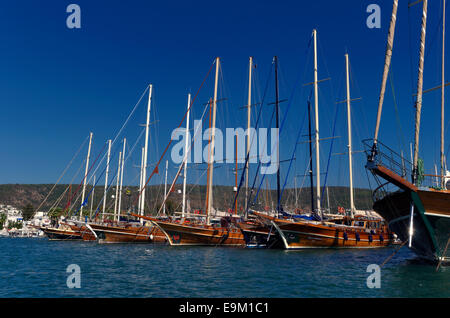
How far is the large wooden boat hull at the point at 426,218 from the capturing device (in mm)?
17734

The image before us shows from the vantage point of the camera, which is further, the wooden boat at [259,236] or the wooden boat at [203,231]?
the wooden boat at [203,231]

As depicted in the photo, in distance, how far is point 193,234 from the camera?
3788cm

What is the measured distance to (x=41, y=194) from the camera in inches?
7712

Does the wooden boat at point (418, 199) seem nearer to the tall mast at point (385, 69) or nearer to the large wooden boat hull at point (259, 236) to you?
the tall mast at point (385, 69)

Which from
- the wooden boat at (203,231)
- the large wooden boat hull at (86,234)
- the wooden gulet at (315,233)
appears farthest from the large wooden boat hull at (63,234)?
the wooden gulet at (315,233)

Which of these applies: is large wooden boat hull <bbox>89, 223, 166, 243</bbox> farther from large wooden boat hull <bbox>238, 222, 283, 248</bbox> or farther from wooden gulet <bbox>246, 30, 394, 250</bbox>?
wooden gulet <bbox>246, 30, 394, 250</bbox>

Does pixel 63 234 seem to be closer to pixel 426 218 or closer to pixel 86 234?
pixel 86 234

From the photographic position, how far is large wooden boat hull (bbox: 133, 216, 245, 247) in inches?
1483

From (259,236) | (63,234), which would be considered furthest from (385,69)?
(63,234)

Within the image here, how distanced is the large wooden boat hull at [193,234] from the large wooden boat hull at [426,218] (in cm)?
2105

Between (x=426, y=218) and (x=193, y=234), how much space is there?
24.6 m

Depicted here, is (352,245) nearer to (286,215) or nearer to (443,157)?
(286,215)
